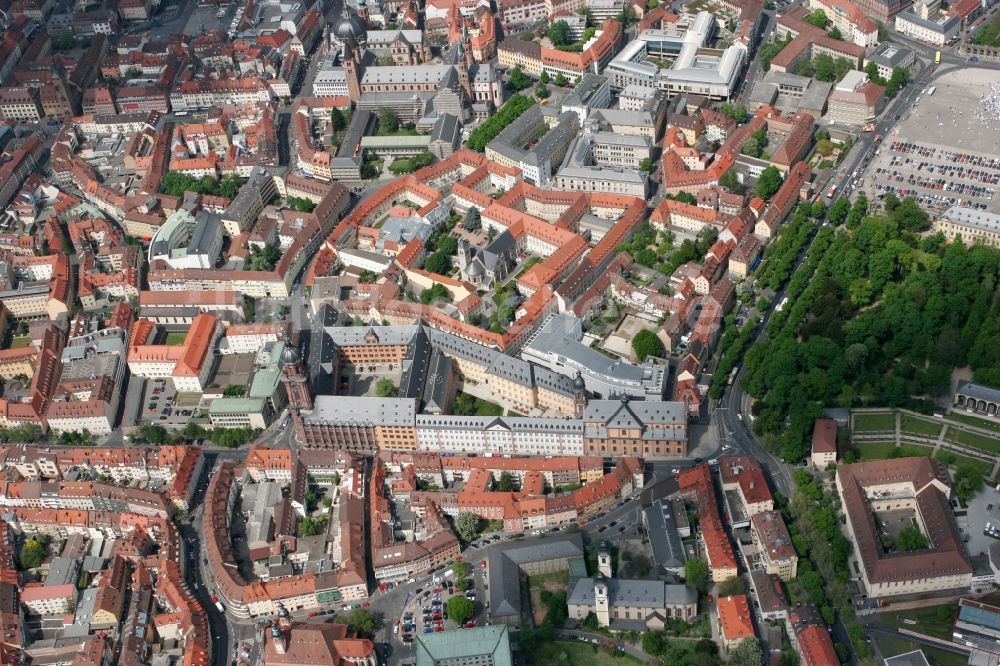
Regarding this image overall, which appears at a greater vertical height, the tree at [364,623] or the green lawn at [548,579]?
the green lawn at [548,579]

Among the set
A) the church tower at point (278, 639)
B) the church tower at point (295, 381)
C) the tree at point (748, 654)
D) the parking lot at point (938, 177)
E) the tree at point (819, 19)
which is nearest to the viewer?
the tree at point (748, 654)

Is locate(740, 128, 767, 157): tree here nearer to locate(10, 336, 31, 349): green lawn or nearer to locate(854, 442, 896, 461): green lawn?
locate(854, 442, 896, 461): green lawn

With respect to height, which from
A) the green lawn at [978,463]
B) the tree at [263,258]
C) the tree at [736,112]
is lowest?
the tree at [263,258]

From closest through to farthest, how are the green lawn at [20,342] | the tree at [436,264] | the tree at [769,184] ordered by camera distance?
the tree at [436,264]
the green lawn at [20,342]
the tree at [769,184]

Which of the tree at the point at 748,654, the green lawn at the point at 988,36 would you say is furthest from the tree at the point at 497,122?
the tree at the point at 748,654

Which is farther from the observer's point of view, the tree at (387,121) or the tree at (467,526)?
the tree at (387,121)

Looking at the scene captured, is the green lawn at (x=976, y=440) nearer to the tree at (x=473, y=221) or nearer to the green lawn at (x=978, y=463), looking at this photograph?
the green lawn at (x=978, y=463)

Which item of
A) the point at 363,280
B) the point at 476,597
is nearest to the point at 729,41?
the point at 363,280
